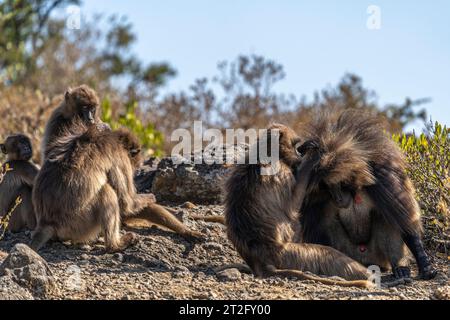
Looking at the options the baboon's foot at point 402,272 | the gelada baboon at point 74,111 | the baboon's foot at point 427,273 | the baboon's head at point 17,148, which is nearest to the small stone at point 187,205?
the gelada baboon at point 74,111

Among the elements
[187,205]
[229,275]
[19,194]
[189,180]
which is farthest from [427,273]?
[19,194]

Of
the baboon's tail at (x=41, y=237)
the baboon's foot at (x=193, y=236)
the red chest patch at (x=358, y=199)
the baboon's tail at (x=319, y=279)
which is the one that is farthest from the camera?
the baboon's foot at (x=193, y=236)

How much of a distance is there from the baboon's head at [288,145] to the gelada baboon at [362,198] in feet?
0.47

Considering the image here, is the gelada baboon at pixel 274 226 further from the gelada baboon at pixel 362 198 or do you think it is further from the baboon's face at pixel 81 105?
the baboon's face at pixel 81 105

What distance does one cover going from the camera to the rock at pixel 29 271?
5465mm

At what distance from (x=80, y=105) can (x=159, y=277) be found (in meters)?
3.03

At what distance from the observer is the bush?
23.7ft

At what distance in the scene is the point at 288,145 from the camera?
665 cm

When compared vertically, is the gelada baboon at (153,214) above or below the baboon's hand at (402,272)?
above

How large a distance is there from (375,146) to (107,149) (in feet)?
7.31

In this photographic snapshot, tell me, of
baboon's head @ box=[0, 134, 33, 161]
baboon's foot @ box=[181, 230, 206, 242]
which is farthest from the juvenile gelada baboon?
baboon's head @ box=[0, 134, 33, 161]

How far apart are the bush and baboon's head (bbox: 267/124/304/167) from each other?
1.21 meters

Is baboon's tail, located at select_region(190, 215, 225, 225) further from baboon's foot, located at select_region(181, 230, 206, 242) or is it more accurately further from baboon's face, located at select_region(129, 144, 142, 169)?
baboon's face, located at select_region(129, 144, 142, 169)

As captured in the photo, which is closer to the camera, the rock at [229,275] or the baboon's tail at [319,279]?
the baboon's tail at [319,279]
